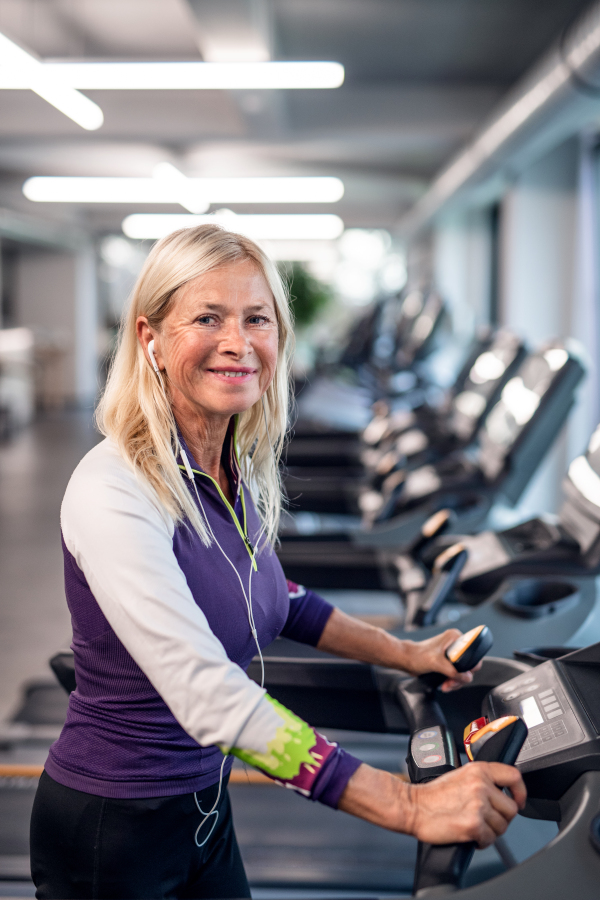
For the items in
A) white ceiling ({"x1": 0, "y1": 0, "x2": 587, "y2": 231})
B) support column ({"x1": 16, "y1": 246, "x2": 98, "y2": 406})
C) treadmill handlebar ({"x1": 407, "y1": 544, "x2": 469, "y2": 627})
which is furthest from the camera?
support column ({"x1": 16, "y1": 246, "x2": 98, "y2": 406})

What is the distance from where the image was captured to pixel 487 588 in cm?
206

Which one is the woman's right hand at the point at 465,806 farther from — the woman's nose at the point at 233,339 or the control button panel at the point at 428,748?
the woman's nose at the point at 233,339

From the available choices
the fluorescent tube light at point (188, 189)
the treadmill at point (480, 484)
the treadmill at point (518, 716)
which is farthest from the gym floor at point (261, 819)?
the fluorescent tube light at point (188, 189)

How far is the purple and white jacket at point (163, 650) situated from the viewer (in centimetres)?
94

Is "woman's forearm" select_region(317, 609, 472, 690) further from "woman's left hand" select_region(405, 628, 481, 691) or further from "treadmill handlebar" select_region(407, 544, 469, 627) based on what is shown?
"treadmill handlebar" select_region(407, 544, 469, 627)

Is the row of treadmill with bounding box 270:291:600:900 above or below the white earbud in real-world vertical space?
below

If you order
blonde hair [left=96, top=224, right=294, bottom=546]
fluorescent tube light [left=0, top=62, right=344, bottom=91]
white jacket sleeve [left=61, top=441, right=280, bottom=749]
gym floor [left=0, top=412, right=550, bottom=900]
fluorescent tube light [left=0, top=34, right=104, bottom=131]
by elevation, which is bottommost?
gym floor [left=0, top=412, right=550, bottom=900]

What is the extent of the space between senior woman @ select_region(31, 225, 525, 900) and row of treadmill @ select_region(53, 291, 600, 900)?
0.09 meters

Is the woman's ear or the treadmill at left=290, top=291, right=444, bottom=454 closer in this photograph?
the woman's ear

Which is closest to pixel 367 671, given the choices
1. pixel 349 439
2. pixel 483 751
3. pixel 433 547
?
pixel 483 751

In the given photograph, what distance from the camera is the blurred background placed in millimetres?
3055

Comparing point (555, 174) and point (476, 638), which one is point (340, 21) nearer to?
point (555, 174)

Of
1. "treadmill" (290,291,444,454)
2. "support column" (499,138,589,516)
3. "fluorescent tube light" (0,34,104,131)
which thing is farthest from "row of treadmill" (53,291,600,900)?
"support column" (499,138,589,516)

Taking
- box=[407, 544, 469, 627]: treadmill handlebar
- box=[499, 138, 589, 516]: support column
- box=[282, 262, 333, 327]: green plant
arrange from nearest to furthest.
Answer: box=[407, 544, 469, 627]: treadmill handlebar < box=[499, 138, 589, 516]: support column < box=[282, 262, 333, 327]: green plant
